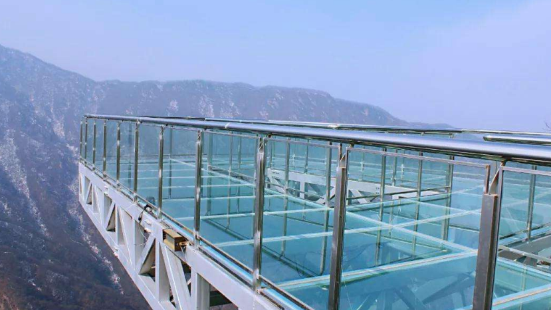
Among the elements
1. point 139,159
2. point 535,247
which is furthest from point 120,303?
point 535,247

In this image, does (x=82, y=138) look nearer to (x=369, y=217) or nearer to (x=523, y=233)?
(x=369, y=217)

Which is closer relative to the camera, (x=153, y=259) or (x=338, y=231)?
(x=338, y=231)

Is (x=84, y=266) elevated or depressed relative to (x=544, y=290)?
depressed

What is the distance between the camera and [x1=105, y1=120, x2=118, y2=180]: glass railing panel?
21.1 feet

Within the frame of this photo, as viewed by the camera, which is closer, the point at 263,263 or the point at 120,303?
the point at 263,263

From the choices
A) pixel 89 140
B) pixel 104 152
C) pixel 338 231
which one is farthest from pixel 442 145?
pixel 89 140

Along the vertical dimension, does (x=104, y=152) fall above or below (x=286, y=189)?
above

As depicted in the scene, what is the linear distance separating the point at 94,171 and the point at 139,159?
9.62ft

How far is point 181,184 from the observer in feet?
17.0

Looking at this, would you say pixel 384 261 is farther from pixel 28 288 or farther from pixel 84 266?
pixel 84 266

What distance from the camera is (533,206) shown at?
374cm

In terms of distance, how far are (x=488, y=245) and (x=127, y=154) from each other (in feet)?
17.8

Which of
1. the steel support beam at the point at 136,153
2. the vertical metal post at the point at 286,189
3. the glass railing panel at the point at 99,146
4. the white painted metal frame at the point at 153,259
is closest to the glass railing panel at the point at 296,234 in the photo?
the vertical metal post at the point at 286,189

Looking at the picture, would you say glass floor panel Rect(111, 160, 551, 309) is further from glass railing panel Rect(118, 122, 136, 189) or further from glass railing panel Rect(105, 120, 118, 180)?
glass railing panel Rect(105, 120, 118, 180)
